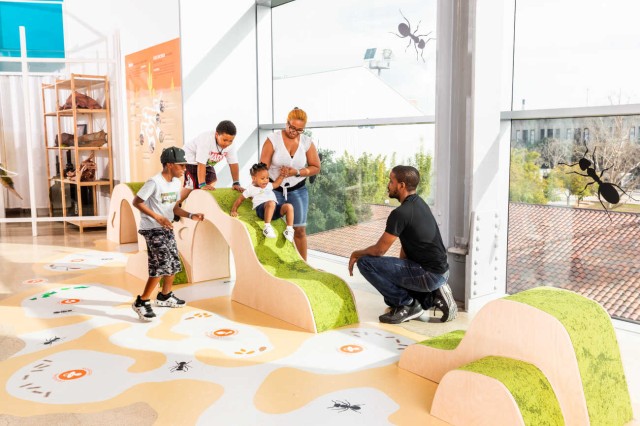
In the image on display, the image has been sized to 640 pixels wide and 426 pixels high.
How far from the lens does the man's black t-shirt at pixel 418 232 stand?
4.12 meters

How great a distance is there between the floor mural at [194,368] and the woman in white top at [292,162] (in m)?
1.01

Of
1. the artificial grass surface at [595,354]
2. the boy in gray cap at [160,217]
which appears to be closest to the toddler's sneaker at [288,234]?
the boy in gray cap at [160,217]

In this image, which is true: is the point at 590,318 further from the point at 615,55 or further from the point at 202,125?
the point at 202,125

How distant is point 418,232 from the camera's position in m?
4.14

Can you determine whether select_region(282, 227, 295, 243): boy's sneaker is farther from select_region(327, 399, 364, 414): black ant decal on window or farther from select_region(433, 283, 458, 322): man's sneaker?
select_region(327, 399, 364, 414): black ant decal on window

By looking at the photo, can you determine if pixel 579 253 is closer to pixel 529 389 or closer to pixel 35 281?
pixel 529 389

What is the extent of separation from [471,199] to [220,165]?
145 inches

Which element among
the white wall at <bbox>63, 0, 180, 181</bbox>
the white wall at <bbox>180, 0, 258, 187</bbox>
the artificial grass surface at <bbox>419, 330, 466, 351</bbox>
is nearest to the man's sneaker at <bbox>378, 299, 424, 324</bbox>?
the artificial grass surface at <bbox>419, 330, 466, 351</bbox>

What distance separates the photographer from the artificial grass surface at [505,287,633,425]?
2590mm

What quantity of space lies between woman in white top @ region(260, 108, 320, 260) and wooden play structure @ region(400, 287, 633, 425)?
2.41 meters

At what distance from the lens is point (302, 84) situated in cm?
720

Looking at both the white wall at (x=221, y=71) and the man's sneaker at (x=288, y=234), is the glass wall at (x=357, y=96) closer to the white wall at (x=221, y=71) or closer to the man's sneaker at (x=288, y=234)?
the white wall at (x=221, y=71)

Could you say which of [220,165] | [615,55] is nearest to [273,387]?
[615,55]

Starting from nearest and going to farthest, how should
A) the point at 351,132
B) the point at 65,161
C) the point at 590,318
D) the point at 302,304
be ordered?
the point at 590,318 < the point at 302,304 < the point at 351,132 < the point at 65,161
